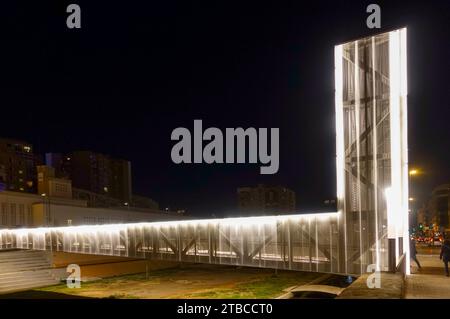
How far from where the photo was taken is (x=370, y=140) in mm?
17219

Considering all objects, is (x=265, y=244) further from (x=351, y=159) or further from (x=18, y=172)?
(x=18, y=172)

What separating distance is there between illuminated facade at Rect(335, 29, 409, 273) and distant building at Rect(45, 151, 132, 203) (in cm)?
9498

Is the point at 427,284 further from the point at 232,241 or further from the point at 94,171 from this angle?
the point at 94,171

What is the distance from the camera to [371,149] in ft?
56.6

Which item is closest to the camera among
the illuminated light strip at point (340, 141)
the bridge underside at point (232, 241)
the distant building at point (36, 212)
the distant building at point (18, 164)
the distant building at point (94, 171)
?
the illuminated light strip at point (340, 141)

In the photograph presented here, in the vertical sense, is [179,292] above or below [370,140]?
below

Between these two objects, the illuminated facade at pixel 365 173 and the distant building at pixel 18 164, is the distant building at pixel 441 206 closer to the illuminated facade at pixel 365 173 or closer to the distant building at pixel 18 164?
the distant building at pixel 18 164

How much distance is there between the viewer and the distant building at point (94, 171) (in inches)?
4450

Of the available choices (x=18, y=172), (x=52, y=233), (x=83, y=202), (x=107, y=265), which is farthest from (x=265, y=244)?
(x=18, y=172)

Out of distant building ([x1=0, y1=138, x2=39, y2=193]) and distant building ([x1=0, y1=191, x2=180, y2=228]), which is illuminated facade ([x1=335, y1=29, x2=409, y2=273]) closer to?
distant building ([x1=0, y1=191, x2=180, y2=228])

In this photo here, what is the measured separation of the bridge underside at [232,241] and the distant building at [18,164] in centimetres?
7037

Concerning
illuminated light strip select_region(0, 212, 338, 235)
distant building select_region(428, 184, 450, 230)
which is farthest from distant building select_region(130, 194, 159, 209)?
illuminated light strip select_region(0, 212, 338, 235)

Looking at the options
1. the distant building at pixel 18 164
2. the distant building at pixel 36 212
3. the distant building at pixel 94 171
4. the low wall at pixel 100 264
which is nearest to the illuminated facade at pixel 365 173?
the low wall at pixel 100 264
